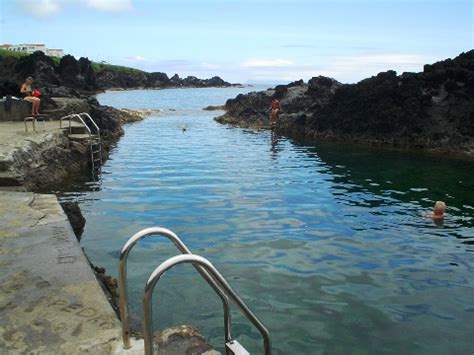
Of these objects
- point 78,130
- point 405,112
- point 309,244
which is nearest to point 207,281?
point 309,244

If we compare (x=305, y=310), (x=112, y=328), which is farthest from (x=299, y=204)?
(x=112, y=328)

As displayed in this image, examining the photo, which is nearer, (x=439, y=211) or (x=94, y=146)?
(x=439, y=211)

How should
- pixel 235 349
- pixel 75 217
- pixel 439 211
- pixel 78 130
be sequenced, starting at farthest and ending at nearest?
pixel 78 130 < pixel 439 211 < pixel 75 217 < pixel 235 349

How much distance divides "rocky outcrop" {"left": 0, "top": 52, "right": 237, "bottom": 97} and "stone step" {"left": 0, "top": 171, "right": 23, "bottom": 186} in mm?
15249

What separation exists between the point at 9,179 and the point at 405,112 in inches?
872

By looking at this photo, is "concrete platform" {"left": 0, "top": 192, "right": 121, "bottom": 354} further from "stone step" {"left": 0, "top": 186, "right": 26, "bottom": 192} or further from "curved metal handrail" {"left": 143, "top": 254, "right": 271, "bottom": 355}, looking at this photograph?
"stone step" {"left": 0, "top": 186, "right": 26, "bottom": 192}

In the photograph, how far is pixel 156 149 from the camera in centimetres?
2539

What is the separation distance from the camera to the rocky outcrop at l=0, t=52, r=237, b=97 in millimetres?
30916

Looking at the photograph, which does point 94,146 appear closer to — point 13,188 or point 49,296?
point 13,188

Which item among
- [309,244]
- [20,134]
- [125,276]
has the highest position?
[20,134]

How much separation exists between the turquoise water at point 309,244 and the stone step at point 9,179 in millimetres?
2046

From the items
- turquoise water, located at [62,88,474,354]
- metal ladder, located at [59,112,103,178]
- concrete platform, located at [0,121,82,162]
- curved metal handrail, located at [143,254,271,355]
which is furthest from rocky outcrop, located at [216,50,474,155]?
curved metal handrail, located at [143,254,271,355]

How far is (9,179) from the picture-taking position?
11117 millimetres

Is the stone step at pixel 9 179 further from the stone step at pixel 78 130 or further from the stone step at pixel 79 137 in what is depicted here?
the stone step at pixel 78 130
